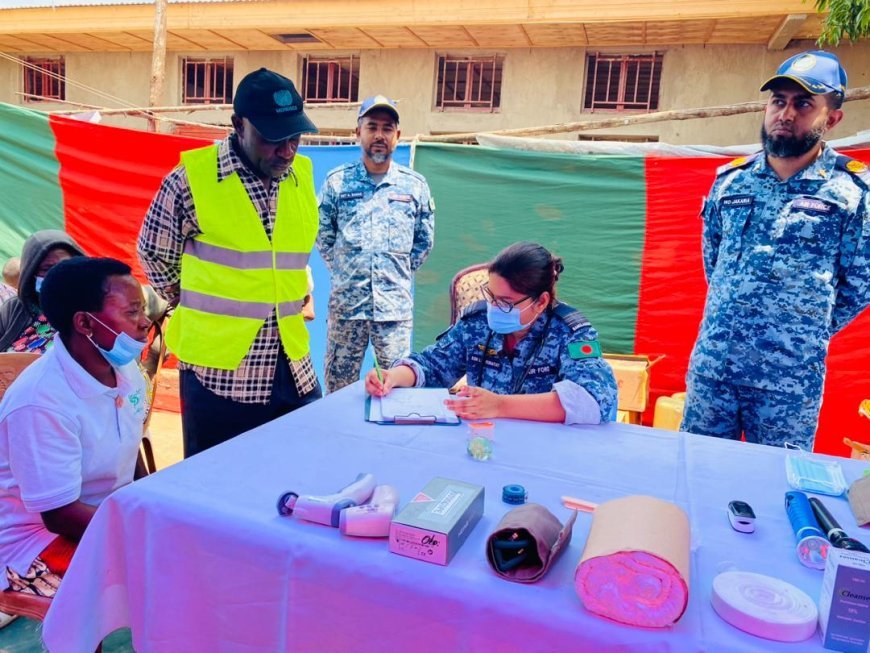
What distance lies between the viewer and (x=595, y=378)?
1979 millimetres

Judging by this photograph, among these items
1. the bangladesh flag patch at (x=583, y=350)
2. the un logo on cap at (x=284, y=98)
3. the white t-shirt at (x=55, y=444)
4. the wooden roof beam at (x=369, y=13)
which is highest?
the wooden roof beam at (x=369, y=13)

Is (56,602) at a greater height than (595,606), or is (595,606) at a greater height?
(595,606)

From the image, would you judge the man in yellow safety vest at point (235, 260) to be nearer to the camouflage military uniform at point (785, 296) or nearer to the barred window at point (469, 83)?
the camouflage military uniform at point (785, 296)

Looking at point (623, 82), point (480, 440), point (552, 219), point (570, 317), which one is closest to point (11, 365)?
point (480, 440)

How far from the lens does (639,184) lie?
4.35m

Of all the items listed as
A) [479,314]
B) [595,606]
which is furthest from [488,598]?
[479,314]

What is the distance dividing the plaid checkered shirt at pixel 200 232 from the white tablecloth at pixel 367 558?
1.66 feet

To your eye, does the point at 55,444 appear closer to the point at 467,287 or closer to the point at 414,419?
the point at 414,419

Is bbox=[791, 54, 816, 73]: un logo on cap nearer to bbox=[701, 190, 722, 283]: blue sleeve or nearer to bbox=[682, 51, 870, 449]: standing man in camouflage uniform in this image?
bbox=[682, 51, 870, 449]: standing man in camouflage uniform

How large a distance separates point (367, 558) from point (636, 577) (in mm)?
440

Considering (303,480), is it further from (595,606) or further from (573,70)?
(573,70)

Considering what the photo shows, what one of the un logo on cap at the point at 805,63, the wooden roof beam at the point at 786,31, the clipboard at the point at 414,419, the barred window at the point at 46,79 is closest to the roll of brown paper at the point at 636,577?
the clipboard at the point at 414,419

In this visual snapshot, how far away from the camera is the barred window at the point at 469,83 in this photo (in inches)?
395

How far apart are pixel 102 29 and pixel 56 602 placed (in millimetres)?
12511
